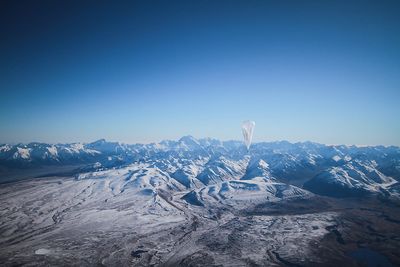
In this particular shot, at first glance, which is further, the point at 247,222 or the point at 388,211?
the point at 388,211

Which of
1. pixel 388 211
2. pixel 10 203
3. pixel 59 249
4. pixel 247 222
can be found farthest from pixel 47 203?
pixel 388 211

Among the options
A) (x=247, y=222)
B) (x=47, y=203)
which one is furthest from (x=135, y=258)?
(x=47, y=203)

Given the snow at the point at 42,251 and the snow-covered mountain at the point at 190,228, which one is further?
the snow at the point at 42,251

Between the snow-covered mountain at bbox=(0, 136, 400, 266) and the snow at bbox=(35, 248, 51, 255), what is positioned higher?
the snow at bbox=(35, 248, 51, 255)

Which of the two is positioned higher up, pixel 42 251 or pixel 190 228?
pixel 42 251

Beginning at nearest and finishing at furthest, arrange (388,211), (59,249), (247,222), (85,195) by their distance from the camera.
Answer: (59,249) < (247,222) < (388,211) < (85,195)

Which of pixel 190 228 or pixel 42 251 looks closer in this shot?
pixel 42 251

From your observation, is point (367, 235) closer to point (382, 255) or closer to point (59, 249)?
point (382, 255)

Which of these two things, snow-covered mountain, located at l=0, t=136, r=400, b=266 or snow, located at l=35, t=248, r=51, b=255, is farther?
snow, located at l=35, t=248, r=51, b=255

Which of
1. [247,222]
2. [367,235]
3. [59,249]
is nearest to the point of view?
[59,249]

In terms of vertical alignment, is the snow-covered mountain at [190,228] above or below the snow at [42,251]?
below
